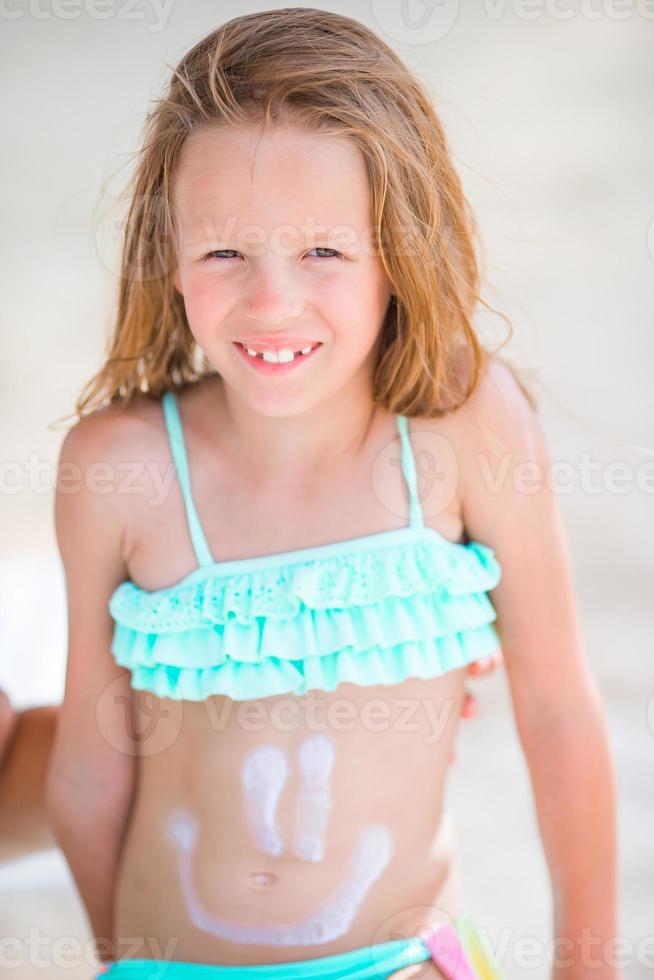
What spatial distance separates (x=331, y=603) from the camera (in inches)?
47.4

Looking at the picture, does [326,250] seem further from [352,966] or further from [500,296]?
[500,296]

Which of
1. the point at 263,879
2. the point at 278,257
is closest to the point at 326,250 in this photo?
the point at 278,257

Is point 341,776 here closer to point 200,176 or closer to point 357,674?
point 357,674

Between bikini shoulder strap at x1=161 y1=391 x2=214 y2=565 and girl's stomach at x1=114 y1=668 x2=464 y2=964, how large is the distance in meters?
0.16

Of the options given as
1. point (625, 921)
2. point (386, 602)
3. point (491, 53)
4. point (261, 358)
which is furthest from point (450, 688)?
point (491, 53)

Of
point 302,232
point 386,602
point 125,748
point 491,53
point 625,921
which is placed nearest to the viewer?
point 302,232

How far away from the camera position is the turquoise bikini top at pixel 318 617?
121 cm

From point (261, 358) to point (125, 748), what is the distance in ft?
1.55

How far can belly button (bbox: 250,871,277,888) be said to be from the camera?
1.23 m

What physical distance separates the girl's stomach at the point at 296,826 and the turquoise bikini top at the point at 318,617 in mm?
40

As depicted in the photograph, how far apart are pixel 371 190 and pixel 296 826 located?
2.10 ft

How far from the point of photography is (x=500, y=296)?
2119mm

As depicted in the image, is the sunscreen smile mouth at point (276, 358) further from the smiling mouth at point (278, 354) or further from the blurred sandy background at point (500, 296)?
the blurred sandy background at point (500, 296)

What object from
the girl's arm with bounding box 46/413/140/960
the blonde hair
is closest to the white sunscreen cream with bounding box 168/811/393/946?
the girl's arm with bounding box 46/413/140/960
